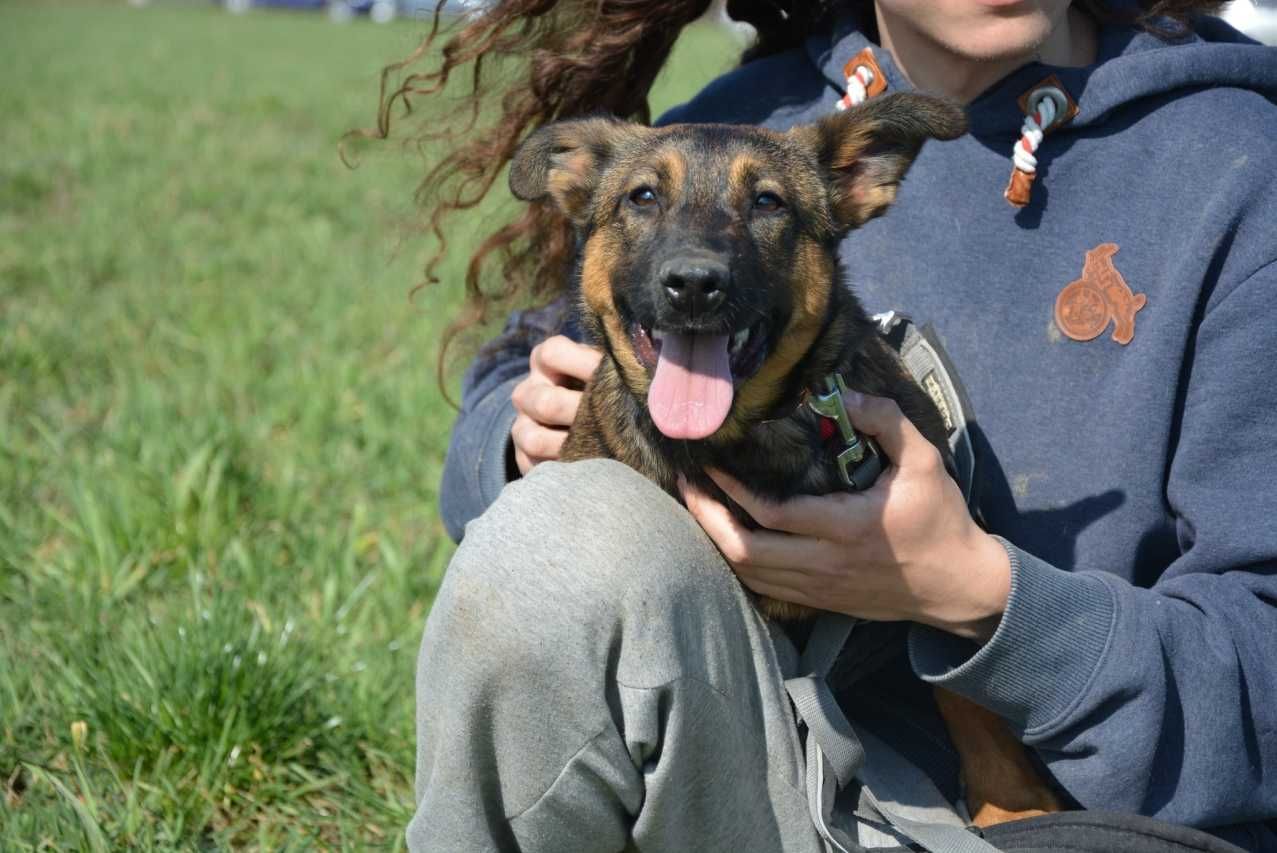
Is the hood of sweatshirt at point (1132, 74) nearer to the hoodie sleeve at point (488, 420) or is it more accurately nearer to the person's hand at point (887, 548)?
the person's hand at point (887, 548)

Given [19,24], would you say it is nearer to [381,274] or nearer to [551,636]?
[381,274]

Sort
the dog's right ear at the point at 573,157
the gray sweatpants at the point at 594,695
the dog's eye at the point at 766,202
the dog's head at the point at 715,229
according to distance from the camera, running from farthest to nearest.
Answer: the dog's right ear at the point at 573,157 < the dog's eye at the point at 766,202 < the dog's head at the point at 715,229 < the gray sweatpants at the point at 594,695

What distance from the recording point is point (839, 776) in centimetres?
239

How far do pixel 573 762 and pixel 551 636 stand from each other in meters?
0.23

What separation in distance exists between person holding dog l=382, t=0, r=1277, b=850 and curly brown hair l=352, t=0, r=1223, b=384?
43 centimetres

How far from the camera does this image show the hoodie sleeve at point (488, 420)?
10.6 ft

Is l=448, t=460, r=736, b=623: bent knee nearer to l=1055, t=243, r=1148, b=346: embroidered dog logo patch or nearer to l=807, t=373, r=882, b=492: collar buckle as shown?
l=807, t=373, r=882, b=492: collar buckle

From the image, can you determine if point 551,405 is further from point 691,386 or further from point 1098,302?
point 1098,302

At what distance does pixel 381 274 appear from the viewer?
27.2 ft

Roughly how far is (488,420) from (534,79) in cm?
86

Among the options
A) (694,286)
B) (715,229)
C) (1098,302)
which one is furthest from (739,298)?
(1098,302)

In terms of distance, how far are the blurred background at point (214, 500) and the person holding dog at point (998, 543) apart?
754 mm

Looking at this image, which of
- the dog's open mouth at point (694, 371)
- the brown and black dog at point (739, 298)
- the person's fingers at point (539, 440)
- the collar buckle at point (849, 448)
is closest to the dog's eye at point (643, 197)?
the brown and black dog at point (739, 298)

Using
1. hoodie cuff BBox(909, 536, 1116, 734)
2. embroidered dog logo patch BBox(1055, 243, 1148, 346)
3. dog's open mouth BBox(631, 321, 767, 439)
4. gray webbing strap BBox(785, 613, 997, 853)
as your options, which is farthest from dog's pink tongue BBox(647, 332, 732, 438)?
embroidered dog logo patch BBox(1055, 243, 1148, 346)
